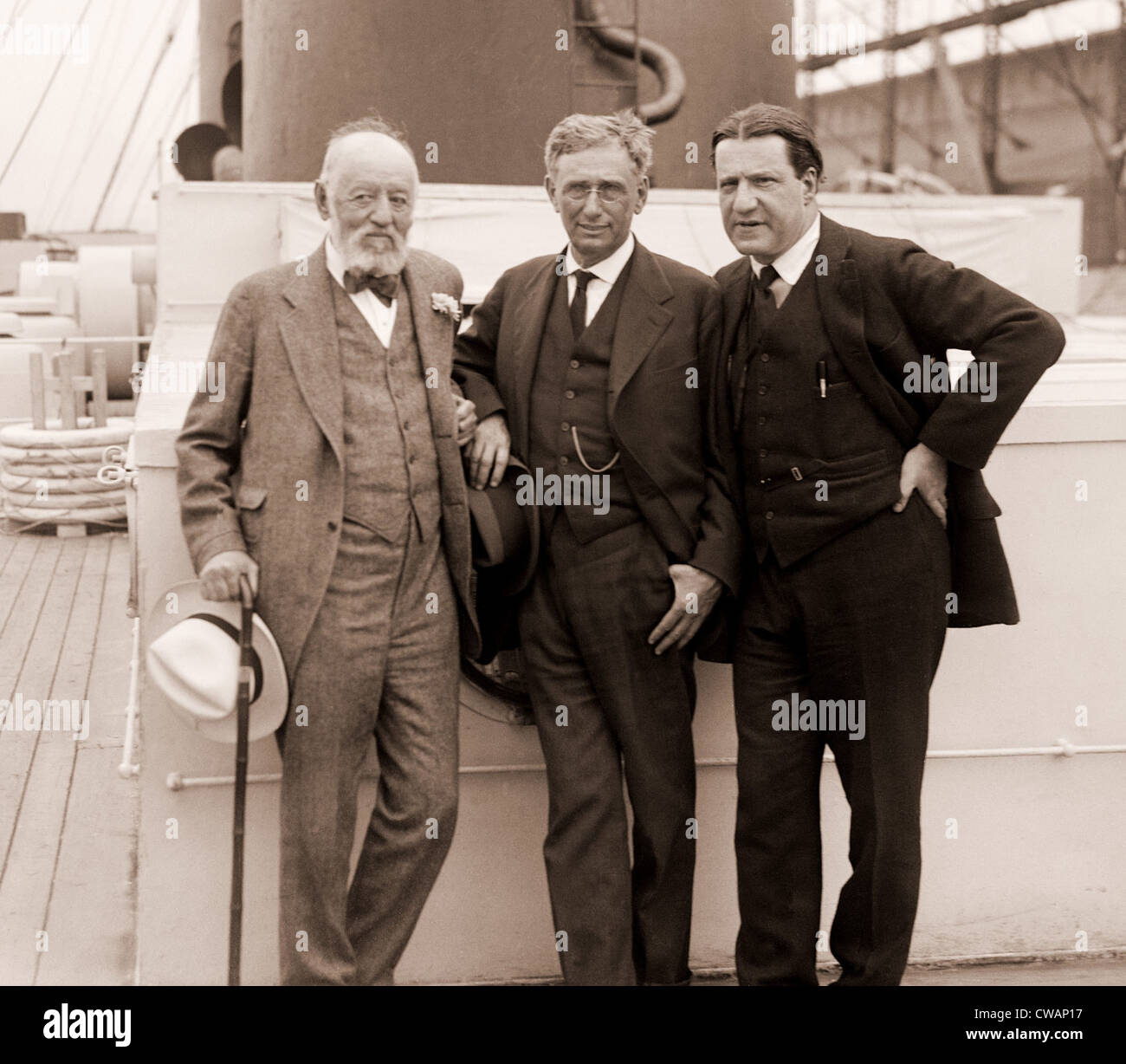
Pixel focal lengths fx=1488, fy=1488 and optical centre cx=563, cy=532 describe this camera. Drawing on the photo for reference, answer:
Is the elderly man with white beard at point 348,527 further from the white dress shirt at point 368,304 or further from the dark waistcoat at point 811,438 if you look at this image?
the dark waistcoat at point 811,438

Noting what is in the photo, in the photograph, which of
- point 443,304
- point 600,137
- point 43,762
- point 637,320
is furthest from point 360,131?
point 43,762

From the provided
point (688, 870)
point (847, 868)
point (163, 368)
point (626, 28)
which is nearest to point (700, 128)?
point (626, 28)

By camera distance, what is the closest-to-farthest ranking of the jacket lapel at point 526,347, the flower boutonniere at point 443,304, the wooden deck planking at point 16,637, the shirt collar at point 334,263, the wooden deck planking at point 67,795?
the shirt collar at point 334,263 → the flower boutonniere at point 443,304 → the jacket lapel at point 526,347 → the wooden deck planking at point 67,795 → the wooden deck planking at point 16,637

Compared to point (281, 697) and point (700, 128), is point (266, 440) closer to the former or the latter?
point (281, 697)

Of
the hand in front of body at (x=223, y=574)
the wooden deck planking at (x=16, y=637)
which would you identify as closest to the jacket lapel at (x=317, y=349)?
the hand in front of body at (x=223, y=574)

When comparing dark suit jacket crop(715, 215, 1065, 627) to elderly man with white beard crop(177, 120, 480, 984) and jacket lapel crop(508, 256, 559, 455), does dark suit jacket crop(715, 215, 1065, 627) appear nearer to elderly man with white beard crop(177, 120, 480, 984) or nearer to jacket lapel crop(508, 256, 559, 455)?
jacket lapel crop(508, 256, 559, 455)

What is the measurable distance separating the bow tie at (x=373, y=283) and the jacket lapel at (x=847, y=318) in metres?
0.98

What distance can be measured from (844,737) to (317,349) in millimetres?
1521

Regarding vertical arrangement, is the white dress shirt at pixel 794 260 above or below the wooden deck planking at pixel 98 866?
above

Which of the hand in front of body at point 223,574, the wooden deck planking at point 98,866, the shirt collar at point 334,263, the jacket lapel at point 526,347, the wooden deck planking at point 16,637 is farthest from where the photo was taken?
the wooden deck planking at point 16,637

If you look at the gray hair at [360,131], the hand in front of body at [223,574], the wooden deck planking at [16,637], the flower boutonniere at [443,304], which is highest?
the gray hair at [360,131]

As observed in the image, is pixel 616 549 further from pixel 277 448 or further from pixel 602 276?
pixel 277 448

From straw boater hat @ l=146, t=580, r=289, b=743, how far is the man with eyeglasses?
2.17 feet

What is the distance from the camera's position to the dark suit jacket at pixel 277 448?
10.8 feet
